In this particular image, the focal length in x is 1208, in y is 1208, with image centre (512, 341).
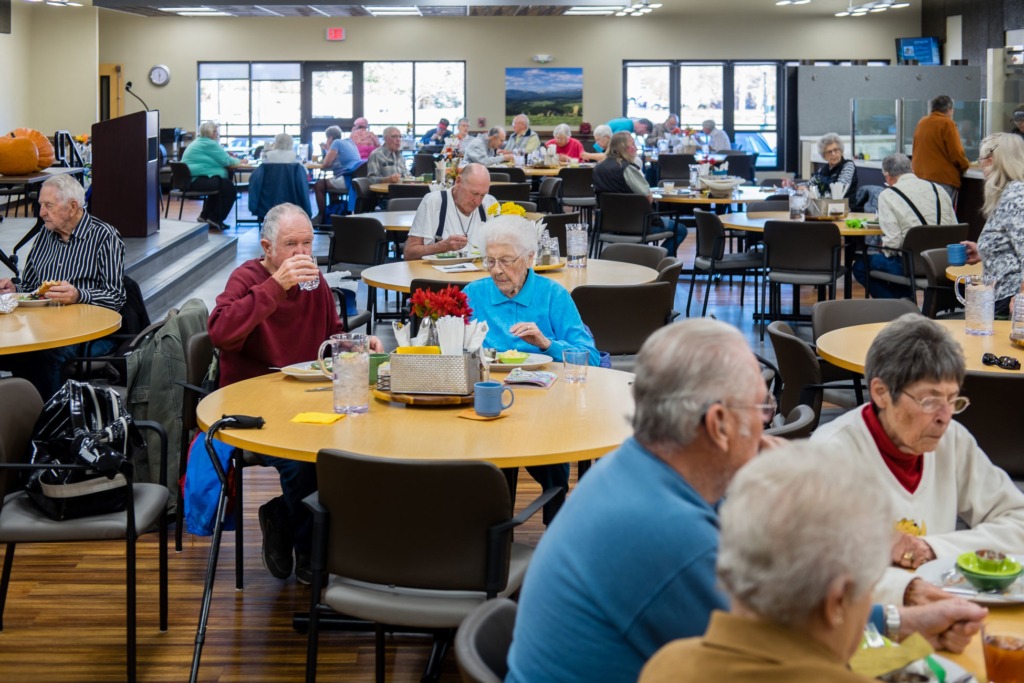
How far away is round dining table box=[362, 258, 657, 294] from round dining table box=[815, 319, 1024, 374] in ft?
4.24

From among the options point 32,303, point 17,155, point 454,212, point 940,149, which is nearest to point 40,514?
point 32,303

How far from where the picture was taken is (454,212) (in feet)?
22.7

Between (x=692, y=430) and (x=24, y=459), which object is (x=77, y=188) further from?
(x=692, y=430)

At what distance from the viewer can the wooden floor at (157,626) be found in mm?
3529

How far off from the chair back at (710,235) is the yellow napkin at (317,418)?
221 inches

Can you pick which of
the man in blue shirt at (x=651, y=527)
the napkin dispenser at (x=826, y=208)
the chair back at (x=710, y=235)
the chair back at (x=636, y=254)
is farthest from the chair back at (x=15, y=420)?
the napkin dispenser at (x=826, y=208)

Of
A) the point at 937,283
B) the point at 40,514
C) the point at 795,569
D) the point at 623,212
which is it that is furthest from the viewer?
the point at 623,212

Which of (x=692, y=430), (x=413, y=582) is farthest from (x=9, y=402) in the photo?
(x=692, y=430)

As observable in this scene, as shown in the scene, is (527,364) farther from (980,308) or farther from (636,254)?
(636,254)

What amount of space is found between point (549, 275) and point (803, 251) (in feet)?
8.53

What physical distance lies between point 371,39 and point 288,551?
19.0 m

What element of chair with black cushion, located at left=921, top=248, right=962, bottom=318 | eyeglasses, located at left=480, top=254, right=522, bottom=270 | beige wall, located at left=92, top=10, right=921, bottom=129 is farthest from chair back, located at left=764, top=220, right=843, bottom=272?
beige wall, located at left=92, top=10, right=921, bottom=129

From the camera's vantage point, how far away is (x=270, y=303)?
390 centimetres

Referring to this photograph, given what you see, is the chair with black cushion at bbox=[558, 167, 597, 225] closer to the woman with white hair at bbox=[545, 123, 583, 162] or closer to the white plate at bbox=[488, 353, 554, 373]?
the woman with white hair at bbox=[545, 123, 583, 162]
